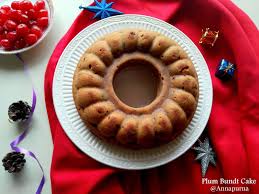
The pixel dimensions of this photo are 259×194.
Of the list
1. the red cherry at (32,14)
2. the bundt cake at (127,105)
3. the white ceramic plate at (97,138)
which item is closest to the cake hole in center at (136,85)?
the bundt cake at (127,105)

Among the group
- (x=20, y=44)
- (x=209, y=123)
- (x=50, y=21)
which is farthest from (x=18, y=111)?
(x=209, y=123)

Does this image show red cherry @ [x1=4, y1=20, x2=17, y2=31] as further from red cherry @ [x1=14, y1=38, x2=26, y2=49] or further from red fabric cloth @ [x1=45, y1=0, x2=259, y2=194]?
red fabric cloth @ [x1=45, y1=0, x2=259, y2=194]

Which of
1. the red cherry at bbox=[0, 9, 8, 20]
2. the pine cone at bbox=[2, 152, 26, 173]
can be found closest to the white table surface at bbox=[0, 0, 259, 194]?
the pine cone at bbox=[2, 152, 26, 173]

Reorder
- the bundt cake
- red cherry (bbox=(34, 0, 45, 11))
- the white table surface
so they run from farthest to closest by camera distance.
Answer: red cherry (bbox=(34, 0, 45, 11)) → the white table surface → the bundt cake

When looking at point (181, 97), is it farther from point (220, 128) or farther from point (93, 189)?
point (93, 189)

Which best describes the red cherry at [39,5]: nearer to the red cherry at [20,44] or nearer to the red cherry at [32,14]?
the red cherry at [32,14]

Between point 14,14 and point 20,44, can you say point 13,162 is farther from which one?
point 14,14
